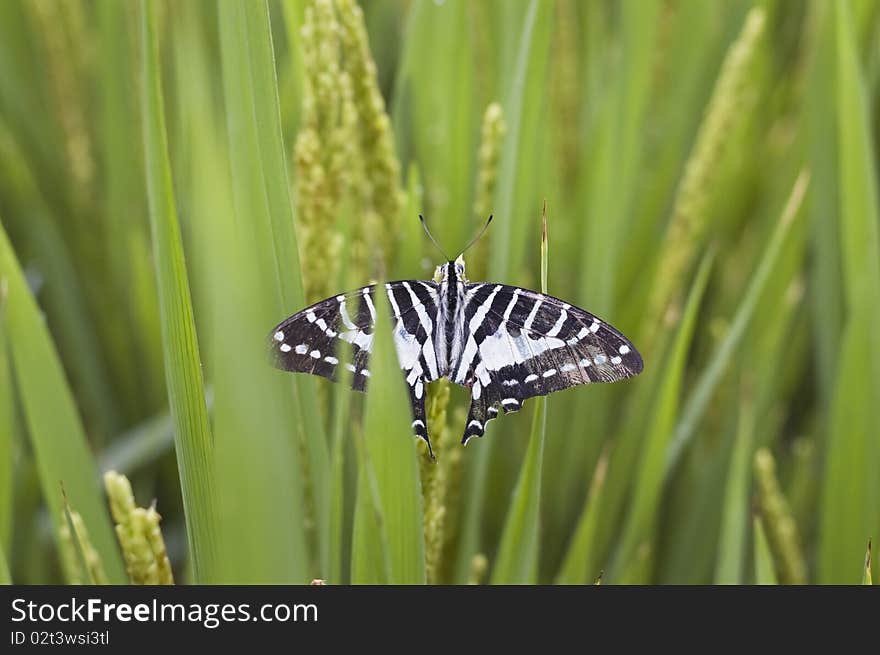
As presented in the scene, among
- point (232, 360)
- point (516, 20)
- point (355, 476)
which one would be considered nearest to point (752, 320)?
point (516, 20)

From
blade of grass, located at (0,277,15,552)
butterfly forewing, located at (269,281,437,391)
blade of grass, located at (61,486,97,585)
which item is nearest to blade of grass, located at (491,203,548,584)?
butterfly forewing, located at (269,281,437,391)

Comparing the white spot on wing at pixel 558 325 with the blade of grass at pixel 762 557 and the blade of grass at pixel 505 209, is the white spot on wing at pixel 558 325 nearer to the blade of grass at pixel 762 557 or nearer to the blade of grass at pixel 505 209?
the blade of grass at pixel 505 209

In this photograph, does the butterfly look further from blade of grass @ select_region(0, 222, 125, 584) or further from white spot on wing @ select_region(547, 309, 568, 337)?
blade of grass @ select_region(0, 222, 125, 584)

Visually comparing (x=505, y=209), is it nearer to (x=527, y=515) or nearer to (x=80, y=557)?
(x=527, y=515)

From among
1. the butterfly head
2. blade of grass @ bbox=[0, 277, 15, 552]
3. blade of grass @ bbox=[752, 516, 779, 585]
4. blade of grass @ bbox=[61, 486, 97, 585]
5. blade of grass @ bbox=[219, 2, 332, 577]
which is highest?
blade of grass @ bbox=[219, 2, 332, 577]

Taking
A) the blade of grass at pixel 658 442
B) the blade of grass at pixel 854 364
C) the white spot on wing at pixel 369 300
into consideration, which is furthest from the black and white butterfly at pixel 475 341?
the blade of grass at pixel 854 364

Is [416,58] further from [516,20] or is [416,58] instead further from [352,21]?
[352,21]

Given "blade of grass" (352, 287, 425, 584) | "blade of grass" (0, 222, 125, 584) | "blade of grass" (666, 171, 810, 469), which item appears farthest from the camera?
"blade of grass" (666, 171, 810, 469)
